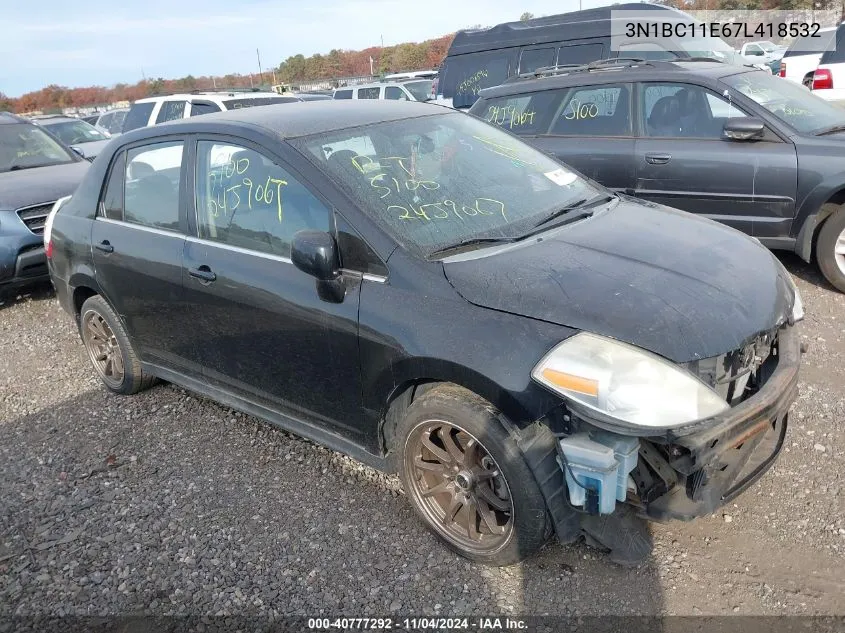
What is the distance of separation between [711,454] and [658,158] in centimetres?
402

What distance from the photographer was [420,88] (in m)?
16.2

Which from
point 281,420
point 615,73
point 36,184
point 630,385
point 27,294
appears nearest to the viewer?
point 630,385

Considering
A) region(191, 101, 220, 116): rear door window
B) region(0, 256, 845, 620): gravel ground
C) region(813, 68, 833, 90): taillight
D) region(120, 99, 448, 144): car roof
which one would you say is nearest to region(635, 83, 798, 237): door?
region(0, 256, 845, 620): gravel ground

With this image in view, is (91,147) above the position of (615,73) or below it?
below

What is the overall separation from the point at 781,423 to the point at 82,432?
12.7ft

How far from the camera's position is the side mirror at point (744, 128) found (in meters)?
5.20

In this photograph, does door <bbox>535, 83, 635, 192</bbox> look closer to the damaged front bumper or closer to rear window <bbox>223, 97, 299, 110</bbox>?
the damaged front bumper

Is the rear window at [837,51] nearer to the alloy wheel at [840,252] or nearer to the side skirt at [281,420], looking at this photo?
the alloy wheel at [840,252]

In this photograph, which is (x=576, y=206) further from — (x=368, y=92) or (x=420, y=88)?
(x=420, y=88)

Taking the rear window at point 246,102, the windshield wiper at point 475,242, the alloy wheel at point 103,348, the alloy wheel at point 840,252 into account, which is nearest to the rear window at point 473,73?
the rear window at point 246,102

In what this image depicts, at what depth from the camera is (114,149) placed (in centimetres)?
420

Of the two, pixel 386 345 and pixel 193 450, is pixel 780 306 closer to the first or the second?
pixel 386 345

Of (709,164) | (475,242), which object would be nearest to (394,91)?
(709,164)

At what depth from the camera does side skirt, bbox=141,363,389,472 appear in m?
3.08
